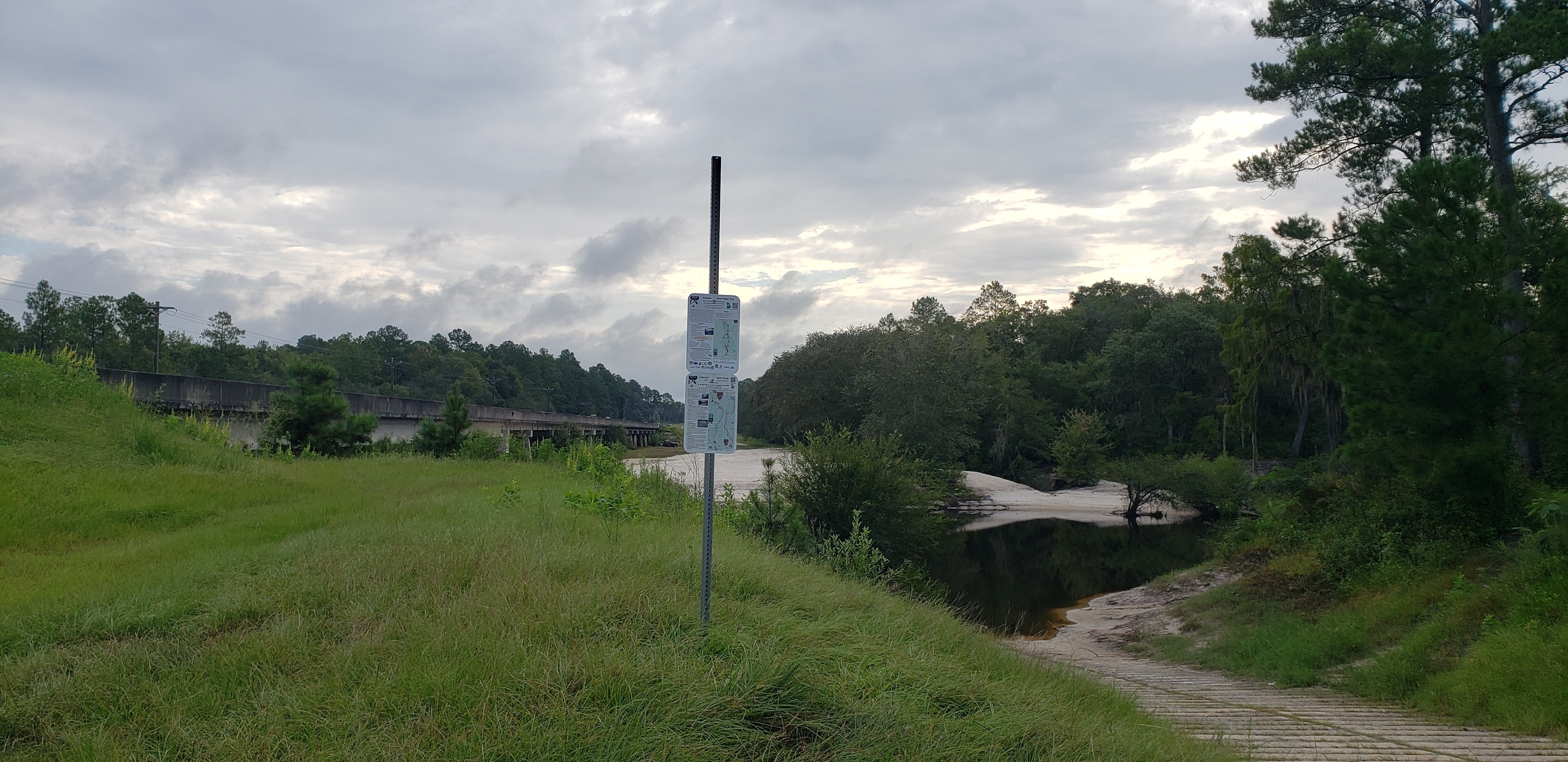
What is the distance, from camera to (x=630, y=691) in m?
4.49

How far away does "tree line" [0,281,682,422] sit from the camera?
55969 millimetres

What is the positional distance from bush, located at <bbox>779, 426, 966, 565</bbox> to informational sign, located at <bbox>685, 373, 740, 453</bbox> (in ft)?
43.2

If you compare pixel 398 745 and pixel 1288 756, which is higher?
pixel 398 745

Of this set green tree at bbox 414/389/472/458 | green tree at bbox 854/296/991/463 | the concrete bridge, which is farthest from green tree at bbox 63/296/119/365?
green tree at bbox 854/296/991/463

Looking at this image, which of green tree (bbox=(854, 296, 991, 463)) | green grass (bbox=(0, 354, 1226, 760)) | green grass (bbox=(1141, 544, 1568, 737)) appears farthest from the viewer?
green tree (bbox=(854, 296, 991, 463))

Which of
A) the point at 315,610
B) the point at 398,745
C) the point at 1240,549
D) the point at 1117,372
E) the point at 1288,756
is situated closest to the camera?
the point at 398,745

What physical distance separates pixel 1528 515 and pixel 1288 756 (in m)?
8.87

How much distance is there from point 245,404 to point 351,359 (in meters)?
75.3

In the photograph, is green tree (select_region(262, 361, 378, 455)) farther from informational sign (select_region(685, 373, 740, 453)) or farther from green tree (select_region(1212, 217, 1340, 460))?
green tree (select_region(1212, 217, 1340, 460))

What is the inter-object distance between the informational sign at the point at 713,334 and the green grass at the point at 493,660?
1661 millimetres

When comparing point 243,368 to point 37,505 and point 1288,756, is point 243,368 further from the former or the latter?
point 1288,756

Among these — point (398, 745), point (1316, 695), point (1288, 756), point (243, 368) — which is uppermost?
point (243, 368)

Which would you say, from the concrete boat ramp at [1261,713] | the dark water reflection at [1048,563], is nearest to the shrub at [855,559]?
the concrete boat ramp at [1261,713]

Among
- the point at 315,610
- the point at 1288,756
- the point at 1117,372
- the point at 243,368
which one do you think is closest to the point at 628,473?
the point at 315,610
